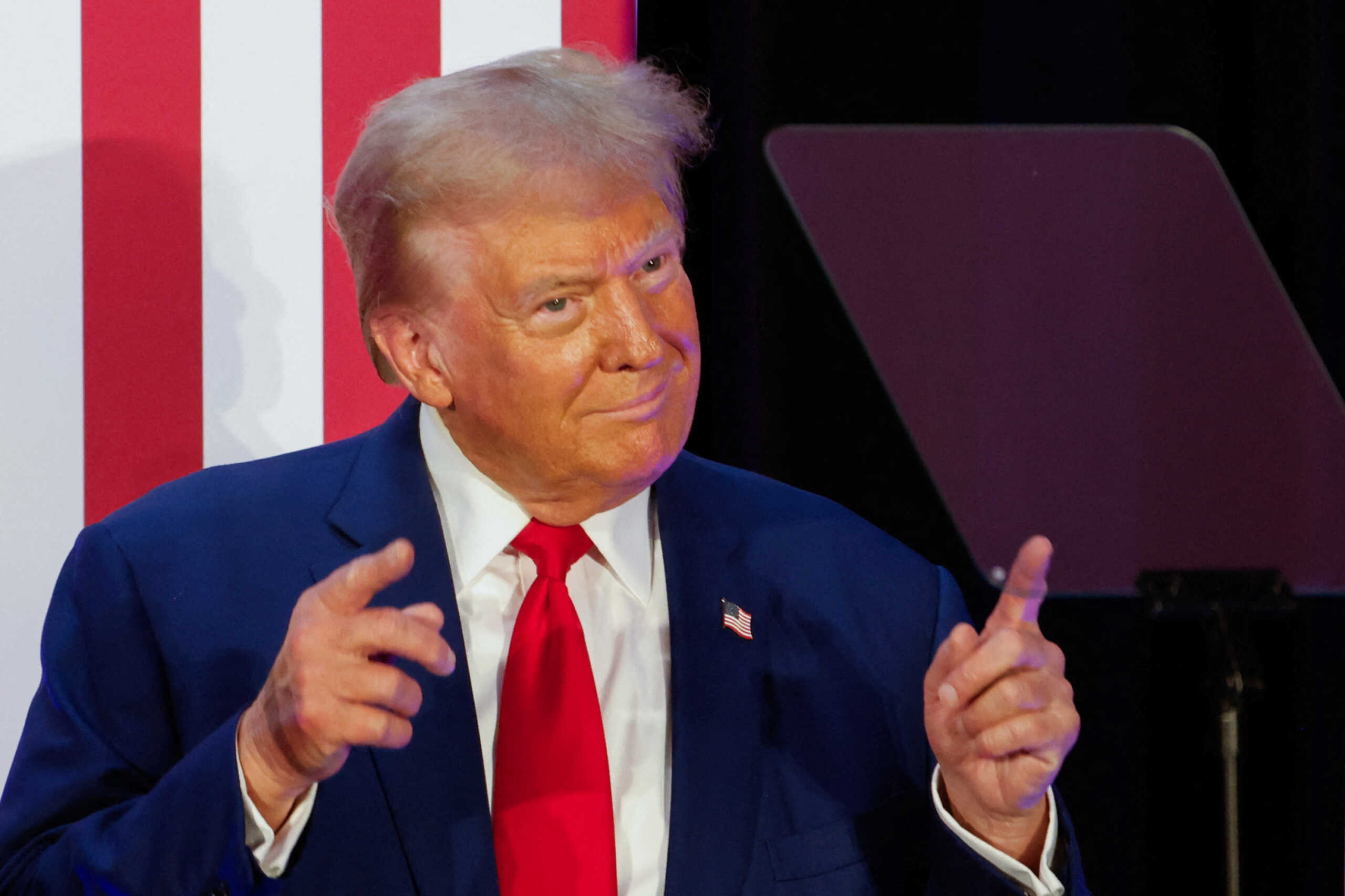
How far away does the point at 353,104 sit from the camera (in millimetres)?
1839

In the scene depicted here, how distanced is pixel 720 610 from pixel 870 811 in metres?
0.24

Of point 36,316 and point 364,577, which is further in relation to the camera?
point 36,316

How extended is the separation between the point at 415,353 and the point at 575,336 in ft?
0.67

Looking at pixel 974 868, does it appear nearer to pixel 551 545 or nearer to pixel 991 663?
pixel 991 663

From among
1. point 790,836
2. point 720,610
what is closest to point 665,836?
point 790,836

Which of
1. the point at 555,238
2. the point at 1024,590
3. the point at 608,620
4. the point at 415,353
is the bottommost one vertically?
the point at 608,620

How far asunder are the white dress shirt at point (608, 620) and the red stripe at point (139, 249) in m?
0.53

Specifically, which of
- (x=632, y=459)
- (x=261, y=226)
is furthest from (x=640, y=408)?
(x=261, y=226)

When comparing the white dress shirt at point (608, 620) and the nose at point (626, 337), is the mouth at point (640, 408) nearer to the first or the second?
the nose at point (626, 337)

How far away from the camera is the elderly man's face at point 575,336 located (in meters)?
1.28

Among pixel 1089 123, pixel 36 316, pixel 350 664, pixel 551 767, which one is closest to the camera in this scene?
pixel 350 664

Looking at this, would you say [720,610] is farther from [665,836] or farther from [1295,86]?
[1295,86]

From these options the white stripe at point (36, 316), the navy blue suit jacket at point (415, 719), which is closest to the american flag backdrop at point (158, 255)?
the white stripe at point (36, 316)

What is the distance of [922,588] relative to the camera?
1.49m
